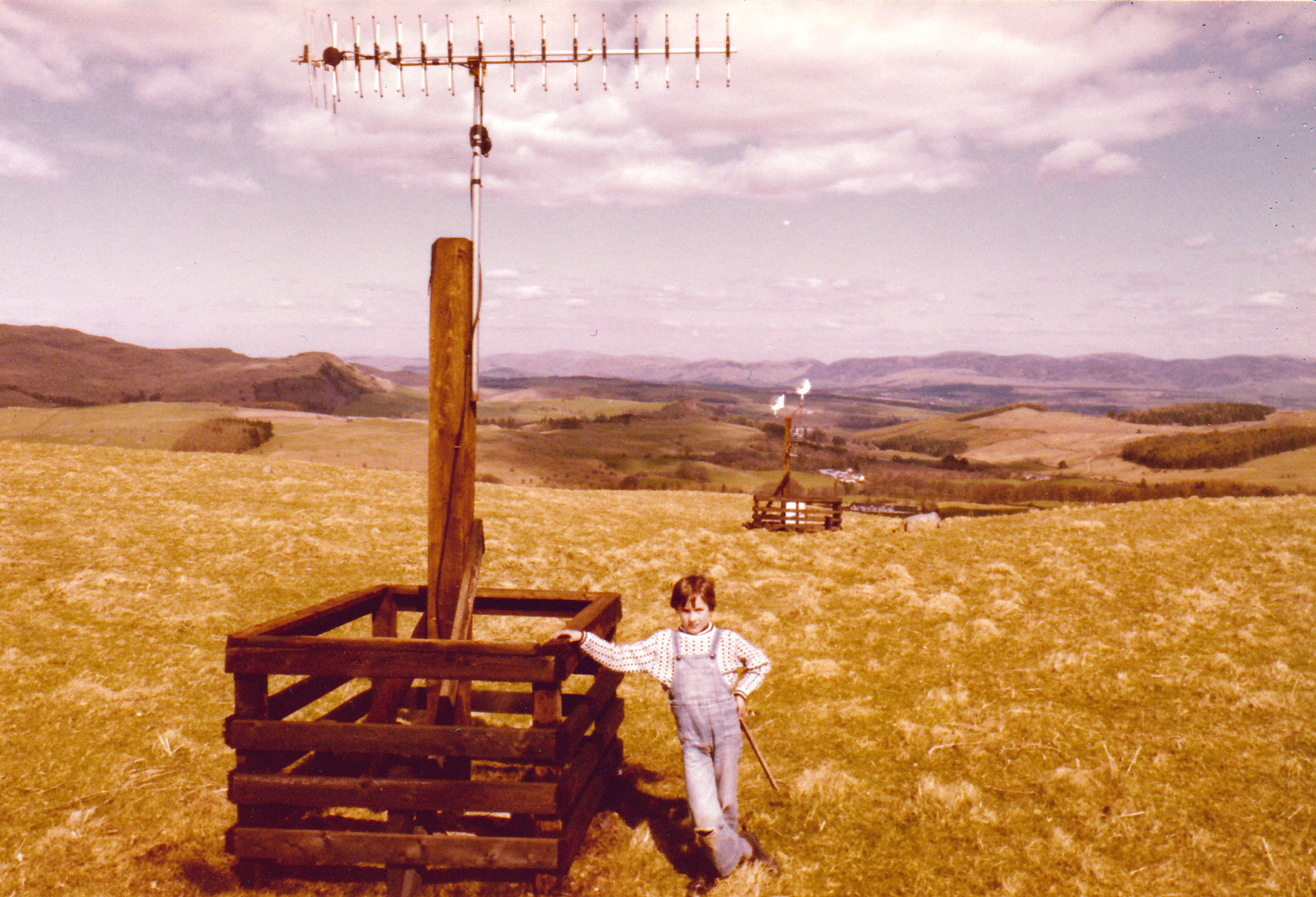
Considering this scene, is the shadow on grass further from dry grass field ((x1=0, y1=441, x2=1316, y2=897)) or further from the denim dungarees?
Answer: the denim dungarees

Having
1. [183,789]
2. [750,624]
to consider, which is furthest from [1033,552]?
[183,789]

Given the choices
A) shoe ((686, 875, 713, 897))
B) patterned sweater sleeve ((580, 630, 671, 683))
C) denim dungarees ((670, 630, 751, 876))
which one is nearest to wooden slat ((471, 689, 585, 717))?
patterned sweater sleeve ((580, 630, 671, 683))

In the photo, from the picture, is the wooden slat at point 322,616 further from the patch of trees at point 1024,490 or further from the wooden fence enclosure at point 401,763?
the patch of trees at point 1024,490

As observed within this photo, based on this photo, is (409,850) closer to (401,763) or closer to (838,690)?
(401,763)

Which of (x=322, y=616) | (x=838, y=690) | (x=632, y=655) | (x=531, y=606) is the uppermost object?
(x=322, y=616)

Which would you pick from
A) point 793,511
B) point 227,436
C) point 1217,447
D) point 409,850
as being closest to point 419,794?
point 409,850

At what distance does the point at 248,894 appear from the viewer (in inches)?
237

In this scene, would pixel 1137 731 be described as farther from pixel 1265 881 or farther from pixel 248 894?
pixel 248 894

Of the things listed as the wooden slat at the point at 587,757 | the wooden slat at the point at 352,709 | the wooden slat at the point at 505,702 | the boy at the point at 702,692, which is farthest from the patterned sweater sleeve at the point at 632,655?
the wooden slat at the point at 352,709

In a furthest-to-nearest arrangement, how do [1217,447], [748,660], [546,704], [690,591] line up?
1. [1217,447]
2. [748,660]
3. [690,591]
4. [546,704]

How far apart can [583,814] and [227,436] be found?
16385cm

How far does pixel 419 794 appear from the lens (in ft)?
18.9

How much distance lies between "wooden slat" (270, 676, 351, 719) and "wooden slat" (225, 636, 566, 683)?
45 cm

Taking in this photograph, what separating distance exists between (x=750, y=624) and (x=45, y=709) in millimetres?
10784
